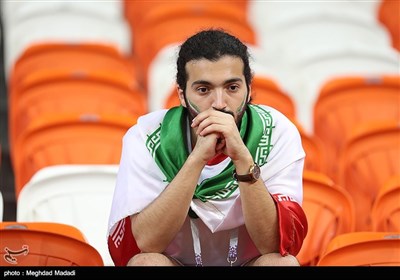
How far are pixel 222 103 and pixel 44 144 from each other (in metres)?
1.04

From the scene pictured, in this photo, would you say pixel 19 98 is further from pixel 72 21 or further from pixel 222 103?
pixel 222 103

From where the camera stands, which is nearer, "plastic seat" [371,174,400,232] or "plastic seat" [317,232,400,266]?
"plastic seat" [317,232,400,266]

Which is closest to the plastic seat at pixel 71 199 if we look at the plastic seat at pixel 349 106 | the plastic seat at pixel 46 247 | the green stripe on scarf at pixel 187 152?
the plastic seat at pixel 46 247

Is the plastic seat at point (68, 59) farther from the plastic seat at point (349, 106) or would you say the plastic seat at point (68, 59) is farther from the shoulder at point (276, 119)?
the shoulder at point (276, 119)

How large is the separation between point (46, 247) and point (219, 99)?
0.41 meters

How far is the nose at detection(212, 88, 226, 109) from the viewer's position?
1.73 meters

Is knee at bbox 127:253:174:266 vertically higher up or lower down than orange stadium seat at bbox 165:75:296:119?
lower down

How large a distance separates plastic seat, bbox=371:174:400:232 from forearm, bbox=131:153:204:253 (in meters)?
0.64

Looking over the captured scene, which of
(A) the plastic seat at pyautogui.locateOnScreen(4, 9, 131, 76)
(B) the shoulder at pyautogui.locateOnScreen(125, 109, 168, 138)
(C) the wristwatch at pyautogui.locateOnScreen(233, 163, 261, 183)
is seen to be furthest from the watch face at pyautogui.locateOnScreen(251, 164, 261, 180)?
(A) the plastic seat at pyautogui.locateOnScreen(4, 9, 131, 76)

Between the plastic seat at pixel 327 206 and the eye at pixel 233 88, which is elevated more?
the plastic seat at pixel 327 206

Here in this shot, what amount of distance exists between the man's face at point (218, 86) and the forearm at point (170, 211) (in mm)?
101

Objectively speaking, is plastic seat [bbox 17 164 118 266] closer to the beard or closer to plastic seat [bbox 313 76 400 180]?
the beard

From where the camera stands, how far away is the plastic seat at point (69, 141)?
8.78ft

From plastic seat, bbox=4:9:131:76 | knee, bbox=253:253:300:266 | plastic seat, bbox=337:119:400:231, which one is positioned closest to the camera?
knee, bbox=253:253:300:266
